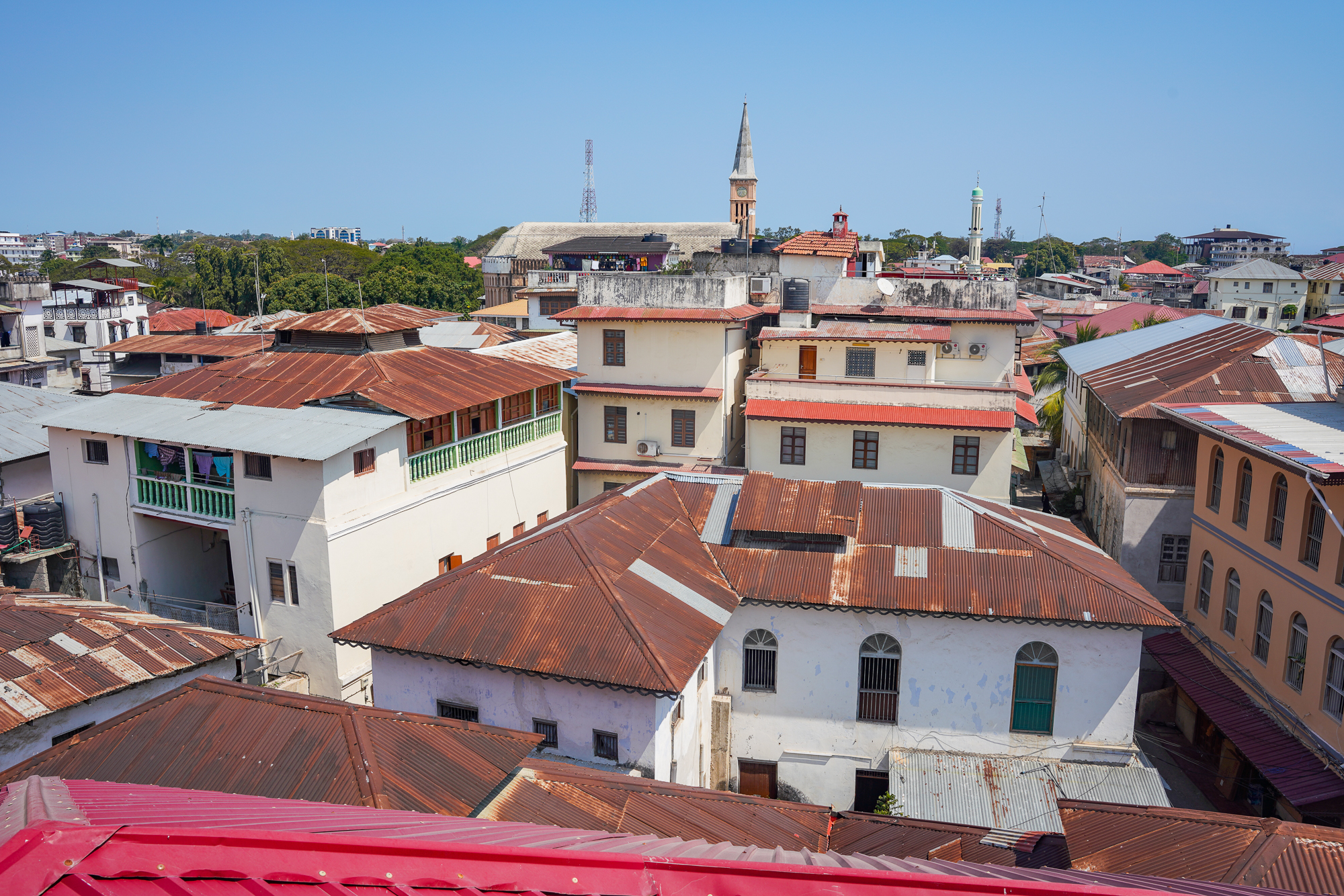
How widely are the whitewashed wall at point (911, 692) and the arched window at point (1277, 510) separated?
540cm

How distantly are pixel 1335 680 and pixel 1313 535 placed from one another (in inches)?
109

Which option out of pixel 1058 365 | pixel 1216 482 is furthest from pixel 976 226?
pixel 1216 482

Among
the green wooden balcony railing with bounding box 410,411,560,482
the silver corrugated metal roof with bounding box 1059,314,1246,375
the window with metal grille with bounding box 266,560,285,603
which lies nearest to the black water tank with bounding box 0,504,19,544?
the window with metal grille with bounding box 266,560,285,603

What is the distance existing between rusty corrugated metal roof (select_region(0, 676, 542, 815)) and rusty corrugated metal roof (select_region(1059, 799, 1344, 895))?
22.0 ft

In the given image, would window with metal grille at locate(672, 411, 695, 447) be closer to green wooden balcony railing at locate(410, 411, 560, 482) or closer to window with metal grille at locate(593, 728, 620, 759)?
green wooden balcony railing at locate(410, 411, 560, 482)

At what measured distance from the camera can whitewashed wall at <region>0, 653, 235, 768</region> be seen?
12.9m

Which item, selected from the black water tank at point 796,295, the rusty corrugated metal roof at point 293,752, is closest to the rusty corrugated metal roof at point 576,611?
the rusty corrugated metal roof at point 293,752

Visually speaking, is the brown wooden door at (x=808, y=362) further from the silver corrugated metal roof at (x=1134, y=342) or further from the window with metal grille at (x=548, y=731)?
the window with metal grille at (x=548, y=731)

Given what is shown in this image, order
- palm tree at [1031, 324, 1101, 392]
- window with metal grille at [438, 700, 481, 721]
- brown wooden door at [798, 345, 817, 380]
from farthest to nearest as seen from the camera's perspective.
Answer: palm tree at [1031, 324, 1101, 392], brown wooden door at [798, 345, 817, 380], window with metal grille at [438, 700, 481, 721]

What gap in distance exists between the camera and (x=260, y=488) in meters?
19.8

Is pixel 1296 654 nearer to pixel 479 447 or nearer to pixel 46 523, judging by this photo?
pixel 479 447

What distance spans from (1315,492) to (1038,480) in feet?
77.0

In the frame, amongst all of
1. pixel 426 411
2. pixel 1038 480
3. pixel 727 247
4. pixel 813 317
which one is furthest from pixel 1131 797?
pixel 727 247

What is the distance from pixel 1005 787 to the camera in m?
15.6
